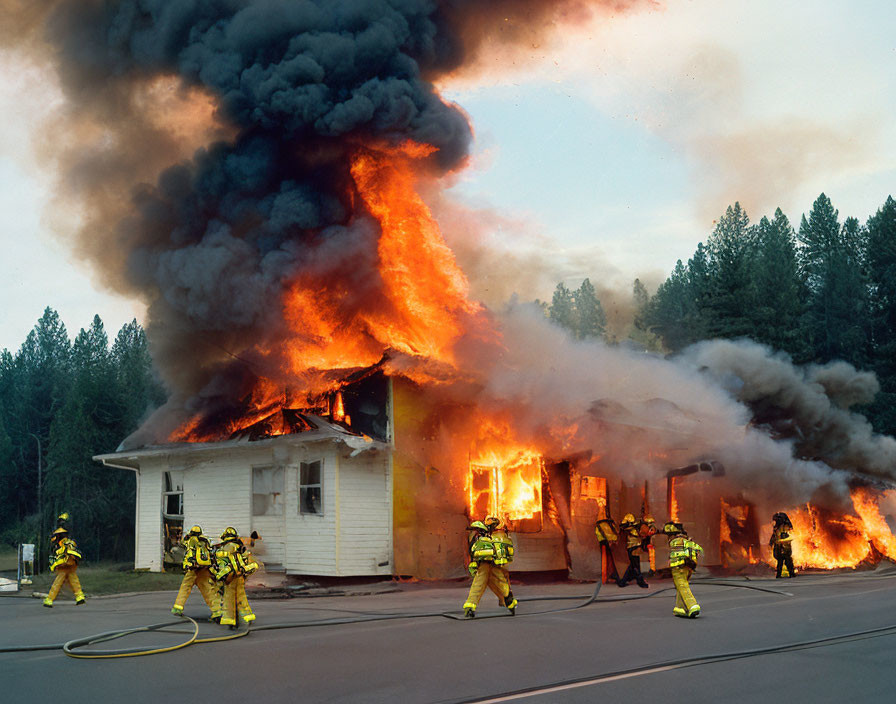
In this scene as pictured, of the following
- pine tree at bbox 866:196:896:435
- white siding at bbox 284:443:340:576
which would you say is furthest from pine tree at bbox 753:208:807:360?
white siding at bbox 284:443:340:576

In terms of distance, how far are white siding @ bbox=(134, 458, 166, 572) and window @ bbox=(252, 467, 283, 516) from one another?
3641 millimetres

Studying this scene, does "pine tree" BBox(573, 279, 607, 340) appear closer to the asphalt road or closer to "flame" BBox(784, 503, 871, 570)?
"flame" BBox(784, 503, 871, 570)

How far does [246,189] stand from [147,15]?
17.4ft

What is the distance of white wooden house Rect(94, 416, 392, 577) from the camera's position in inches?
687

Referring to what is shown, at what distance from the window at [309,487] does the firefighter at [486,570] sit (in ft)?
22.7

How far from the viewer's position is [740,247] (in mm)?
47844

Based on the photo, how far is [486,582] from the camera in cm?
1159

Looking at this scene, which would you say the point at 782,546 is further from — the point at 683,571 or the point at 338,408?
the point at 338,408

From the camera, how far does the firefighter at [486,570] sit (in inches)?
450

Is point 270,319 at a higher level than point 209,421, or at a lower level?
higher

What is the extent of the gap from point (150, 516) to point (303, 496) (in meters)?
5.89

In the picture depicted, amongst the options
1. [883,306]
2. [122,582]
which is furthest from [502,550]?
[883,306]

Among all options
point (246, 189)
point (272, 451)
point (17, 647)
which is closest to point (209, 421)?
point (272, 451)

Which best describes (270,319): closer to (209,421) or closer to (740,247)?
(209,421)
